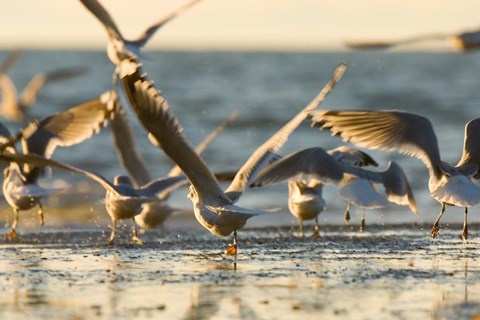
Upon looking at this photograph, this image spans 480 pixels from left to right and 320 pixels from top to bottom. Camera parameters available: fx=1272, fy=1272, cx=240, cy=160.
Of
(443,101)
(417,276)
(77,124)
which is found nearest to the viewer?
(417,276)

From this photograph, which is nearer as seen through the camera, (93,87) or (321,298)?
(321,298)

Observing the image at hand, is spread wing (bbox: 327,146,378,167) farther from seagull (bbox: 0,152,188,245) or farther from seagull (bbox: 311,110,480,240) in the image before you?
seagull (bbox: 0,152,188,245)

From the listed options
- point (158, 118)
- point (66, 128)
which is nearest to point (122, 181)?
point (66, 128)

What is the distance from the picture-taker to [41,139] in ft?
46.0

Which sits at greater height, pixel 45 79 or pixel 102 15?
pixel 102 15

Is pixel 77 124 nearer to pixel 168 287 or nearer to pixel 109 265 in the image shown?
pixel 109 265

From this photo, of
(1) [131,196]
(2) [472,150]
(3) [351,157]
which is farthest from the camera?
(3) [351,157]

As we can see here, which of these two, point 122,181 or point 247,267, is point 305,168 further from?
point 247,267

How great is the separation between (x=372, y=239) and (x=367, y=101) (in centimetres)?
3493

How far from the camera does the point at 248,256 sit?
10.8 m

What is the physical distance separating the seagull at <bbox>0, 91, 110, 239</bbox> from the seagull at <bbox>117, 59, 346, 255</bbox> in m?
2.93

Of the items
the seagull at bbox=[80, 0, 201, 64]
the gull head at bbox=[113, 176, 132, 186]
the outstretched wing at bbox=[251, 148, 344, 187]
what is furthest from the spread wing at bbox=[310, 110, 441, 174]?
the seagull at bbox=[80, 0, 201, 64]

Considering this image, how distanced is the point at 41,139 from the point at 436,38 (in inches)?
192

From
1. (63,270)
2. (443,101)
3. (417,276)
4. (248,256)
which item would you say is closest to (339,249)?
(248,256)
